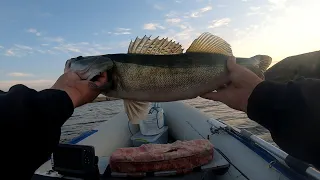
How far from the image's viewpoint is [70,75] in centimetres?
269

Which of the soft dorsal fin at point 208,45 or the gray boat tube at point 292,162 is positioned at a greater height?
the soft dorsal fin at point 208,45

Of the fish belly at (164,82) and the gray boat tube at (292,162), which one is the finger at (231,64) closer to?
the fish belly at (164,82)

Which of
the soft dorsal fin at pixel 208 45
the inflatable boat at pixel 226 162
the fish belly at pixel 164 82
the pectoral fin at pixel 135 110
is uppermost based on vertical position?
the soft dorsal fin at pixel 208 45

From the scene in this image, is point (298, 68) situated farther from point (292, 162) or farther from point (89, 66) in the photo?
point (89, 66)

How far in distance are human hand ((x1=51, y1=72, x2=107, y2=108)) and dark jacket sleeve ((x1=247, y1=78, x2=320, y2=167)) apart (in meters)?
1.62

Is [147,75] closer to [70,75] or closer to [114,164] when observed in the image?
[70,75]

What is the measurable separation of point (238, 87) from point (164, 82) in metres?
0.86

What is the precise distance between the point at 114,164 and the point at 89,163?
0.40 metres

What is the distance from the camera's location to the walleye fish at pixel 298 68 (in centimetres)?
251

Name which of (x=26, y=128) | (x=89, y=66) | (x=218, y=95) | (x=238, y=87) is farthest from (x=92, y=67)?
(x=238, y=87)

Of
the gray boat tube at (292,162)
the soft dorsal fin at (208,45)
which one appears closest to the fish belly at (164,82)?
→ the soft dorsal fin at (208,45)

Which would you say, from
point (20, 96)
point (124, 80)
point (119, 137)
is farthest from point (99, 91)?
point (119, 137)

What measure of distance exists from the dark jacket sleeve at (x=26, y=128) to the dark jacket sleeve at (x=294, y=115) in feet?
5.10

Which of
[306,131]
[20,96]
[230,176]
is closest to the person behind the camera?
[306,131]
